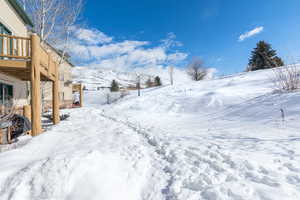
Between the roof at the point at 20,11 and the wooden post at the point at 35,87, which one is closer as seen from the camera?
the wooden post at the point at 35,87

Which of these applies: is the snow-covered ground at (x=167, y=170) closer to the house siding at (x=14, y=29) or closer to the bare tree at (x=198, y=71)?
the house siding at (x=14, y=29)

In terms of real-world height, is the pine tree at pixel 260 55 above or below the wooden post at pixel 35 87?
above

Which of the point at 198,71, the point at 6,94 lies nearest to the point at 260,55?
the point at 198,71

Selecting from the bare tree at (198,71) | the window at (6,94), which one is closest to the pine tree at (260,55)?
the bare tree at (198,71)

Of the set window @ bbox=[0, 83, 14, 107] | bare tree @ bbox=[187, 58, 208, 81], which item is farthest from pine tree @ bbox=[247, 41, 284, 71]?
window @ bbox=[0, 83, 14, 107]

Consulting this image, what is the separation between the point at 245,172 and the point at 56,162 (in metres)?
2.66

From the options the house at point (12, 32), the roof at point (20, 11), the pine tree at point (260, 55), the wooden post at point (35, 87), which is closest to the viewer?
the wooden post at point (35, 87)

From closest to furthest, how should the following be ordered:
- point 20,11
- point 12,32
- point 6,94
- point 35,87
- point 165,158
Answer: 1. point 165,158
2. point 35,87
3. point 6,94
4. point 12,32
5. point 20,11

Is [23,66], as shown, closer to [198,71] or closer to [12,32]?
[12,32]

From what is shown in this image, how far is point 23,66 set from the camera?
15.3 ft

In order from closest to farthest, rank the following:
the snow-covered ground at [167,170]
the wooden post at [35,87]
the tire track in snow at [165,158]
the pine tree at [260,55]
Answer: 1. the snow-covered ground at [167,170]
2. the tire track in snow at [165,158]
3. the wooden post at [35,87]
4. the pine tree at [260,55]

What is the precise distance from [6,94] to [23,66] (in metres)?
4.03

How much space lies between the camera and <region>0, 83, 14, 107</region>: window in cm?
673

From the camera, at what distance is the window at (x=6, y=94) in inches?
265
